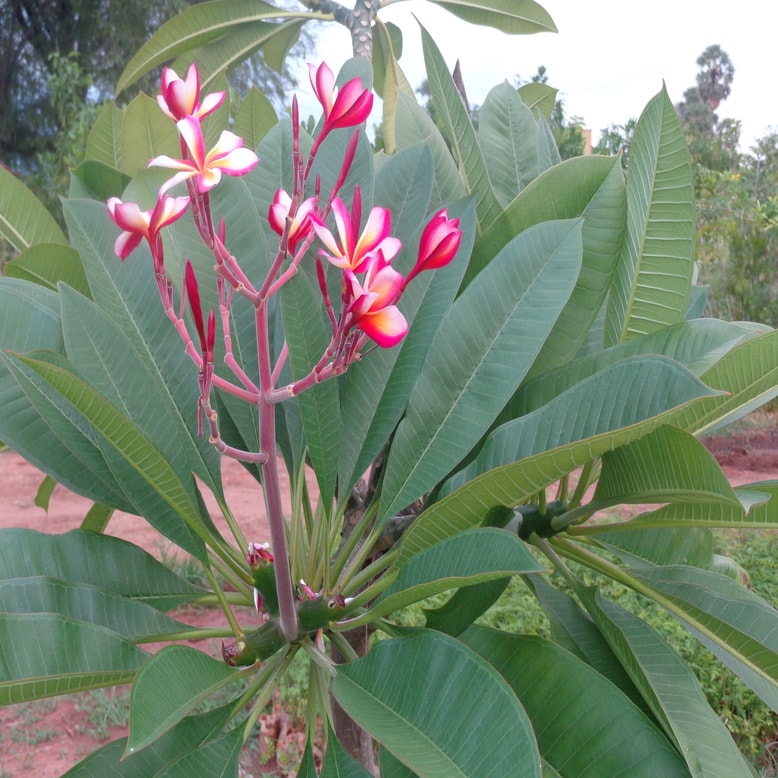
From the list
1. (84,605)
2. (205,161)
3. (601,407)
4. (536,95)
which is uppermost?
(536,95)

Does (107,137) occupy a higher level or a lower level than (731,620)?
higher

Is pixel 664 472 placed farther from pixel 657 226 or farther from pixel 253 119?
pixel 253 119

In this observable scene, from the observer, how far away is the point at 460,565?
1.49ft

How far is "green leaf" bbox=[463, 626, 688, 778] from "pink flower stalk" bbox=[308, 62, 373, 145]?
38 centimetres

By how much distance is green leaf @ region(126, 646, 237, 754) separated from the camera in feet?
1.34

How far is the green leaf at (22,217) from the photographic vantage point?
2.53ft

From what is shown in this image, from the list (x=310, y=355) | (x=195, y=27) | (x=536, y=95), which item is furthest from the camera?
(x=195, y=27)

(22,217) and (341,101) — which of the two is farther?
(22,217)

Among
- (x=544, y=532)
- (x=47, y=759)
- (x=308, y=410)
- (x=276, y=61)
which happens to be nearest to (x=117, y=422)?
(x=308, y=410)

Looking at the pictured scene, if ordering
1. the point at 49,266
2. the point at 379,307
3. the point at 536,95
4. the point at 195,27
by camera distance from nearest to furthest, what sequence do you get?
the point at 379,307, the point at 49,266, the point at 536,95, the point at 195,27

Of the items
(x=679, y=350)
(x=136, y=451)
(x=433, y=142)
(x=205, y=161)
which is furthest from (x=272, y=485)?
(x=433, y=142)

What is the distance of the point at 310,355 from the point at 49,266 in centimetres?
29

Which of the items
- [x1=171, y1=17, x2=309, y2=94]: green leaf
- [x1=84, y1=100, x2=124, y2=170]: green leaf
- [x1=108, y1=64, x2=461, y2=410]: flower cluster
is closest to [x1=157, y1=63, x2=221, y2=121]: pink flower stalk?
[x1=108, y1=64, x2=461, y2=410]: flower cluster

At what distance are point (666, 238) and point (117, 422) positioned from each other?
467 millimetres
